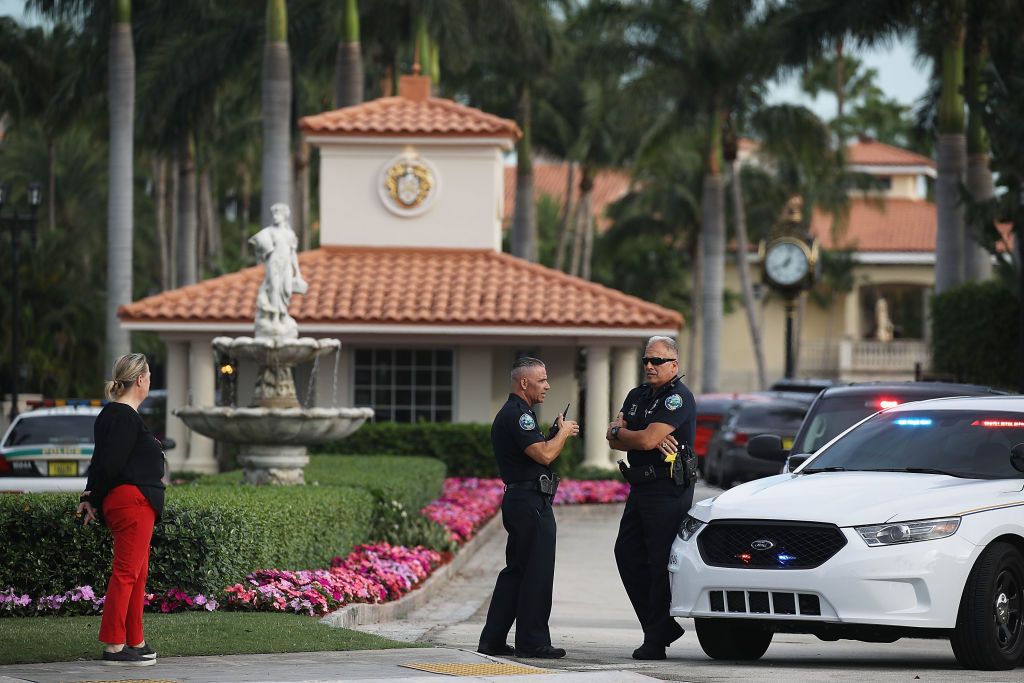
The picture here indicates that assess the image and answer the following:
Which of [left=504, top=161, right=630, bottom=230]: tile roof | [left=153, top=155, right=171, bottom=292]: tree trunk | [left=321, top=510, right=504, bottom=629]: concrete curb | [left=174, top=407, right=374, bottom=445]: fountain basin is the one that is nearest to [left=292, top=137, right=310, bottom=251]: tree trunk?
[left=153, top=155, right=171, bottom=292]: tree trunk

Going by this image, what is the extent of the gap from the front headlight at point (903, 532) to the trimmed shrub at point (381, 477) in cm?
796

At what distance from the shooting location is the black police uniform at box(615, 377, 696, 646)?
11117mm

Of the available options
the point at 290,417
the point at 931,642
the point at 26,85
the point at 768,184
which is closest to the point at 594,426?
the point at 290,417

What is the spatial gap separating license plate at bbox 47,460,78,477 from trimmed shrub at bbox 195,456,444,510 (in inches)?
74.7

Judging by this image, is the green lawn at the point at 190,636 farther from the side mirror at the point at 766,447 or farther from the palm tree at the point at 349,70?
the palm tree at the point at 349,70

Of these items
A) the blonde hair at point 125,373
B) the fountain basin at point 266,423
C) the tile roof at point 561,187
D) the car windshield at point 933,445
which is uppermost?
the tile roof at point 561,187

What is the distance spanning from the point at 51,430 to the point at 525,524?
12463 mm

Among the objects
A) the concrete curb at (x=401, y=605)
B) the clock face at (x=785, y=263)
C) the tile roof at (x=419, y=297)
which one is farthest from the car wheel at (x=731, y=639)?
the clock face at (x=785, y=263)

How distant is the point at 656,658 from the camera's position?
11.0 m

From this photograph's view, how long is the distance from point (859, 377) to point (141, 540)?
57936 millimetres

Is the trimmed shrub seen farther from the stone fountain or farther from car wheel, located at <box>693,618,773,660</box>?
car wheel, located at <box>693,618,773,660</box>

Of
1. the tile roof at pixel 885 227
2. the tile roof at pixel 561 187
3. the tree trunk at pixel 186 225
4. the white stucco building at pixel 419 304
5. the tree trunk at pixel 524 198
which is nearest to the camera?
the white stucco building at pixel 419 304

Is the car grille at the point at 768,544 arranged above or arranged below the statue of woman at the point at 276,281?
below

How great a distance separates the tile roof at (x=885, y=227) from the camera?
2726 inches
